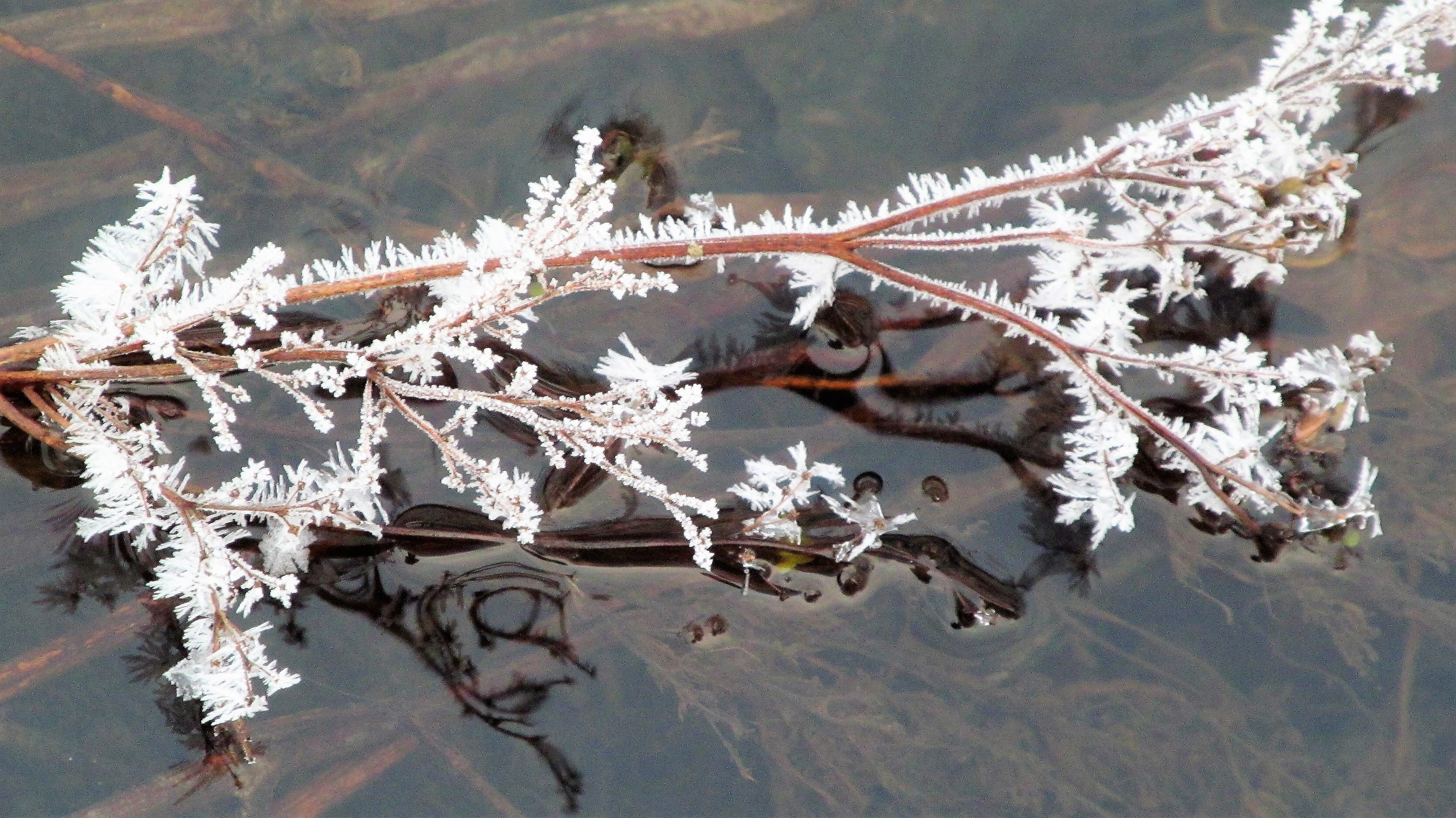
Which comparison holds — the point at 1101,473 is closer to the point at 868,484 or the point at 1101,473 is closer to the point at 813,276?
the point at 868,484

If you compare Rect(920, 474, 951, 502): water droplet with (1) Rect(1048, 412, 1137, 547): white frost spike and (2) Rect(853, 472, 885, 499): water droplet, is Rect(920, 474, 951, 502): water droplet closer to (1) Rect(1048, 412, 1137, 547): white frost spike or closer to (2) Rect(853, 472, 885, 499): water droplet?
(2) Rect(853, 472, 885, 499): water droplet

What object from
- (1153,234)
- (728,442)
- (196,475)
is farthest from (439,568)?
(1153,234)

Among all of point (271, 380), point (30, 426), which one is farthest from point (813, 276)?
point (30, 426)

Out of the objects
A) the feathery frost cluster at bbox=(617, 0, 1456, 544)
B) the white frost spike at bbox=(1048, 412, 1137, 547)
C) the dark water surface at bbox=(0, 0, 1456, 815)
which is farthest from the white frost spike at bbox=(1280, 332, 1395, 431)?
the white frost spike at bbox=(1048, 412, 1137, 547)

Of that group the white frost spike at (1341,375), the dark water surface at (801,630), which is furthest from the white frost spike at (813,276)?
the white frost spike at (1341,375)

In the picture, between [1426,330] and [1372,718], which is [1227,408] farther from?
[1372,718]

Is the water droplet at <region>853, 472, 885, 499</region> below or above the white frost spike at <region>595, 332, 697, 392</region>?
below

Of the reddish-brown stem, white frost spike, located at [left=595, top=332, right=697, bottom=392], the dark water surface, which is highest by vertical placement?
the reddish-brown stem

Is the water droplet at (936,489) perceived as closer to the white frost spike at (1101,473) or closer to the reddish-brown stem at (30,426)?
the white frost spike at (1101,473)
